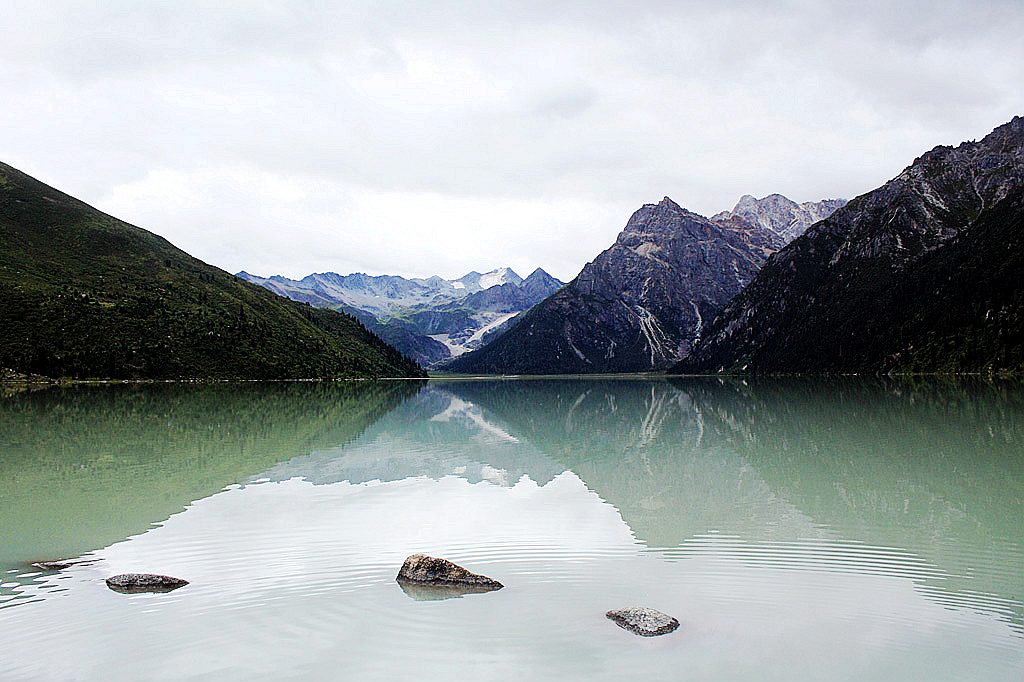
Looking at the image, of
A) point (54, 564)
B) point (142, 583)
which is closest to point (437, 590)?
point (142, 583)

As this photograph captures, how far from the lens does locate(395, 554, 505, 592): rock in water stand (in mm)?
20500

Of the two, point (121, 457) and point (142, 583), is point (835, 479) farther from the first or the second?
point (121, 457)

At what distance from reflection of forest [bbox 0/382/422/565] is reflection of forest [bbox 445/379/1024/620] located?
21924mm

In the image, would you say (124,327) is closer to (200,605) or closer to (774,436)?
(774,436)

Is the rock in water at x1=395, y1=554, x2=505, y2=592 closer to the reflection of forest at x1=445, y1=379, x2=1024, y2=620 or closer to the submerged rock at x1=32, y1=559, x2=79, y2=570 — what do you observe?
the reflection of forest at x1=445, y1=379, x2=1024, y2=620

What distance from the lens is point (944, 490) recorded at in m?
33.9

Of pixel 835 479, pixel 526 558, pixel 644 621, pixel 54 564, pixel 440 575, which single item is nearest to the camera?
pixel 644 621

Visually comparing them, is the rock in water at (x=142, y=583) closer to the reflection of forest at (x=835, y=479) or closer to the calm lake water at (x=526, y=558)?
the calm lake water at (x=526, y=558)

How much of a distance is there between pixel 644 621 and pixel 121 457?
4407 cm

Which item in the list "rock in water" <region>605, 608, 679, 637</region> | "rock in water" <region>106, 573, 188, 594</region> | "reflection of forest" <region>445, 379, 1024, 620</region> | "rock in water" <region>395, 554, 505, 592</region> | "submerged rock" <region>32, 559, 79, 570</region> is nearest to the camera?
"rock in water" <region>605, 608, 679, 637</region>

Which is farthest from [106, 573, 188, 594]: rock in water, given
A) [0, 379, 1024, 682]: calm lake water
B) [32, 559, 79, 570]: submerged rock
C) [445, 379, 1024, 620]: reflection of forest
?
[445, 379, 1024, 620]: reflection of forest

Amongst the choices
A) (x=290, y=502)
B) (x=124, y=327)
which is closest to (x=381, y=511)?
(x=290, y=502)

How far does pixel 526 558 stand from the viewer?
24109 mm

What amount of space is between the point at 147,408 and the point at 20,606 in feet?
279
